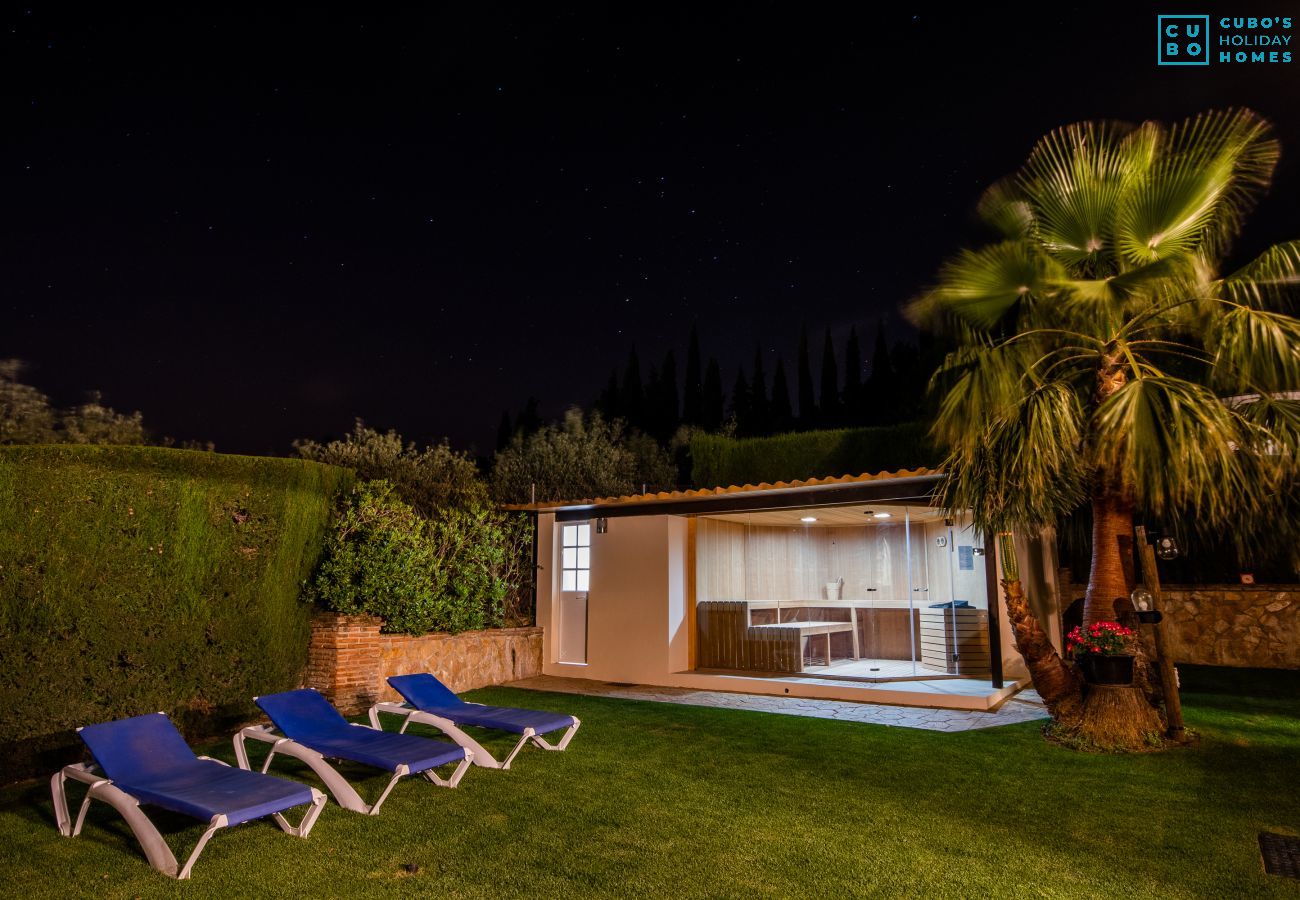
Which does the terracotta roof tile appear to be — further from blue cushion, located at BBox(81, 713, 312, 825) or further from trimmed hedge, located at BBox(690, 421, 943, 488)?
blue cushion, located at BBox(81, 713, 312, 825)

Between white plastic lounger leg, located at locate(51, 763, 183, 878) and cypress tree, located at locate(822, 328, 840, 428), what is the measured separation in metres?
35.8

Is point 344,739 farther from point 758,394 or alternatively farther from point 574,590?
point 758,394

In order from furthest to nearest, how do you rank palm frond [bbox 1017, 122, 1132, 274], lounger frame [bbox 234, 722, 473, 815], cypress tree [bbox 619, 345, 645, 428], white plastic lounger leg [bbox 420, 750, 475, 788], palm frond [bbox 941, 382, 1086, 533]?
cypress tree [bbox 619, 345, 645, 428], palm frond [bbox 1017, 122, 1132, 274], palm frond [bbox 941, 382, 1086, 533], white plastic lounger leg [bbox 420, 750, 475, 788], lounger frame [bbox 234, 722, 473, 815]

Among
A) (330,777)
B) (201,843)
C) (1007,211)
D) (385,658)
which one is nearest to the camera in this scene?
(201,843)

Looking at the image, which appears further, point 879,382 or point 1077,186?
point 879,382

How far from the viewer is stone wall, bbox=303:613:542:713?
9.19 meters

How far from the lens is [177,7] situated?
9172 millimetres

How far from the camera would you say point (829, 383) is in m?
41.2

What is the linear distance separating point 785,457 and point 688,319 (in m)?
31.2

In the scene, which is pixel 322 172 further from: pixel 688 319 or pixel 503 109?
pixel 688 319

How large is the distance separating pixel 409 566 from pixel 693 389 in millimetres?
34796

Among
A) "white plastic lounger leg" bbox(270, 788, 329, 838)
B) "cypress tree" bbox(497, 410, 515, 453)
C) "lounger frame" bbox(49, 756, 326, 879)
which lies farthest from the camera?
"cypress tree" bbox(497, 410, 515, 453)

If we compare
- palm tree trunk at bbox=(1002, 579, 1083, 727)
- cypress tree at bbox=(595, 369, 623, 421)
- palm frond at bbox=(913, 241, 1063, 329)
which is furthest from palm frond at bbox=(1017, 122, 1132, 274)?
cypress tree at bbox=(595, 369, 623, 421)

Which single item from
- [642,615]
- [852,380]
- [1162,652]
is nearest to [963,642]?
[1162,652]
